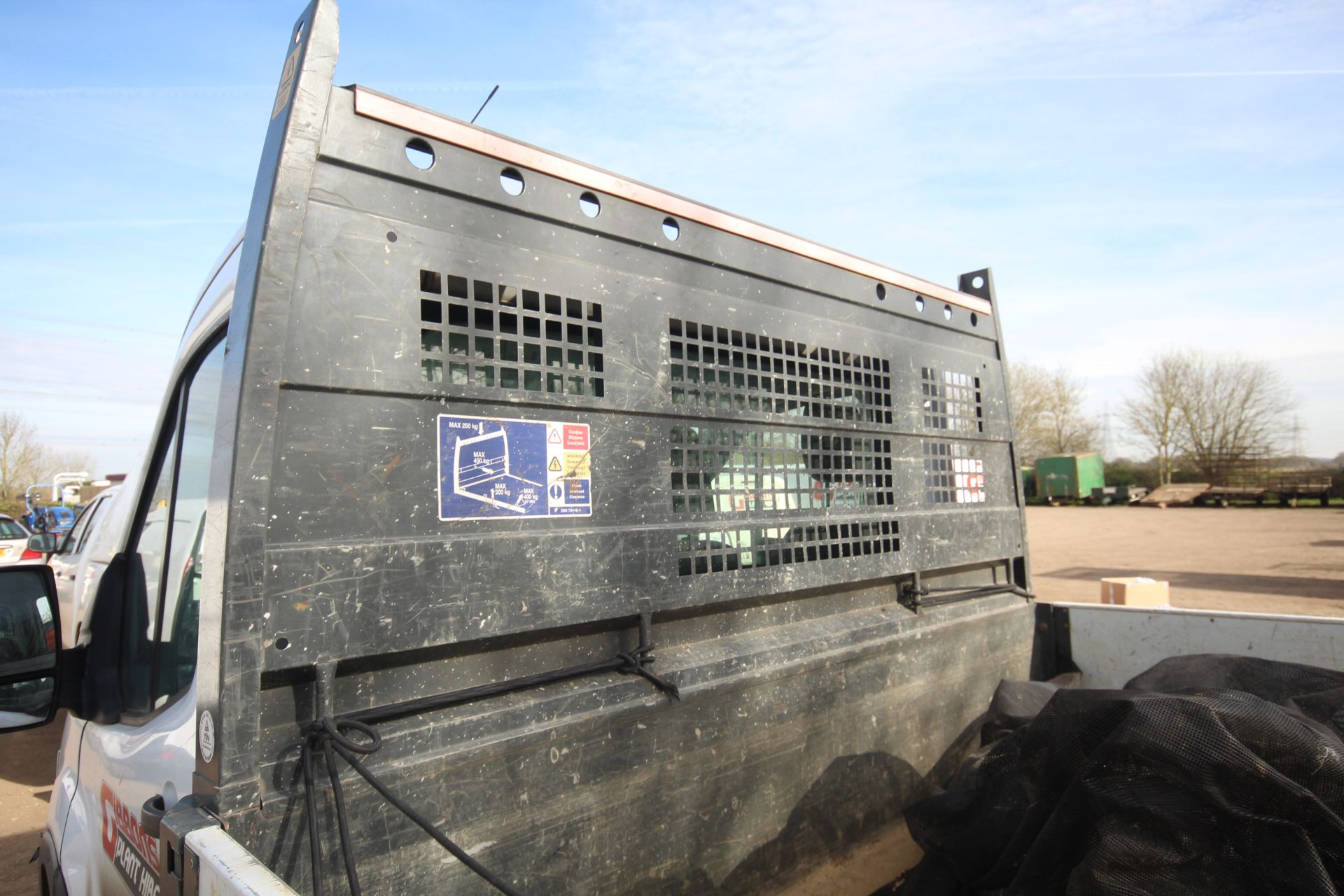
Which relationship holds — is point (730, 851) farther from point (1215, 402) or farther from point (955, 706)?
point (1215, 402)

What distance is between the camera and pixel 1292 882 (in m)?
1.39

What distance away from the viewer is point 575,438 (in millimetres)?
1880

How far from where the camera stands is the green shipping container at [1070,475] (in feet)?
126

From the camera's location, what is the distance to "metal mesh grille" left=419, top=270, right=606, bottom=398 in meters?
1.71

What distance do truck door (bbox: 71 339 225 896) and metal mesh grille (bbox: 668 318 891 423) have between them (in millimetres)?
1112

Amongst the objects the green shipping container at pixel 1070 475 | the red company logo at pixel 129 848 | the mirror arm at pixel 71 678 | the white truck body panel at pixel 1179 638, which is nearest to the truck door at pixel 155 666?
the red company logo at pixel 129 848

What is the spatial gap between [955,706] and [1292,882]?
1.41m

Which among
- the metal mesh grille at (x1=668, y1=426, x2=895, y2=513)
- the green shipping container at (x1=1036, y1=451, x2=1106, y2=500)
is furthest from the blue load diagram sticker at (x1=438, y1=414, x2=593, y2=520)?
the green shipping container at (x1=1036, y1=451, x2=1106, y2=500)

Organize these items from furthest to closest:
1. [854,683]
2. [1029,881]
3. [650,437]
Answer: [854,683]
[650,437]
[1029,881]

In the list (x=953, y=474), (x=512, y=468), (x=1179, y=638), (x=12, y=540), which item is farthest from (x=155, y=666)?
(x=12, y=540)

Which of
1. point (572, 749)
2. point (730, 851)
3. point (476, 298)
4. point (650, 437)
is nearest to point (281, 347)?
point (476, 298)

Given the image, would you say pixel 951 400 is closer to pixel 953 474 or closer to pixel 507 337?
pixel 953 474

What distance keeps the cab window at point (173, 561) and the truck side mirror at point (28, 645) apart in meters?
0.21

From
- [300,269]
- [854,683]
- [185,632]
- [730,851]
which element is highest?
[300,269]
